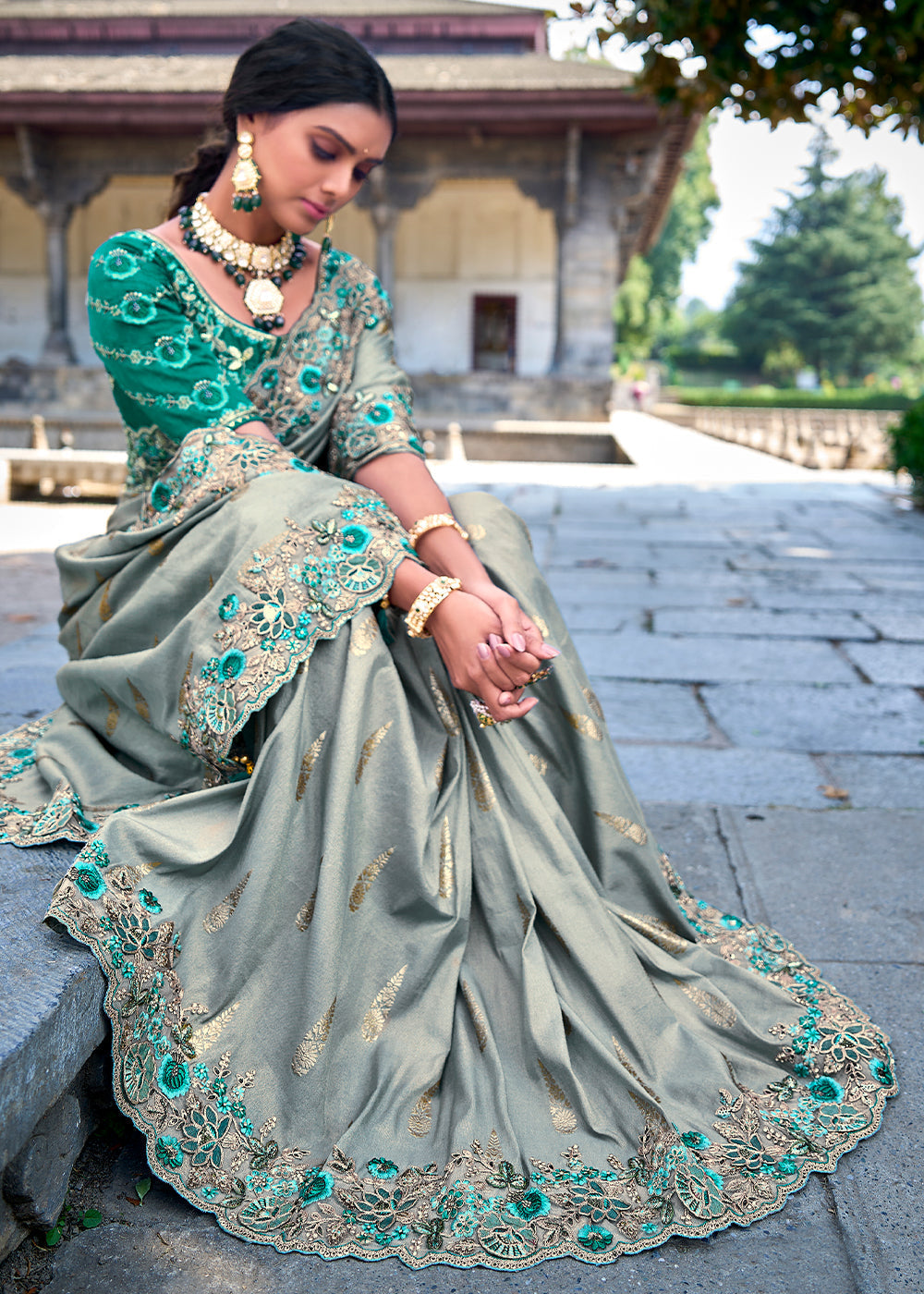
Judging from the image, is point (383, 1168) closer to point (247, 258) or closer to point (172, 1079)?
point (172, 1079)

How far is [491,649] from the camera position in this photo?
4.39 ft

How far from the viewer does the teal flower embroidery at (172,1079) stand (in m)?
1.21

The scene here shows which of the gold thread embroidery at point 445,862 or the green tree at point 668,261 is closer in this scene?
the gold thread embroidery at point 445,862

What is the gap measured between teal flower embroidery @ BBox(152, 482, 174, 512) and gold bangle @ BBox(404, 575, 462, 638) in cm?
51

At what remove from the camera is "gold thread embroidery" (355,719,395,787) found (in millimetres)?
1331

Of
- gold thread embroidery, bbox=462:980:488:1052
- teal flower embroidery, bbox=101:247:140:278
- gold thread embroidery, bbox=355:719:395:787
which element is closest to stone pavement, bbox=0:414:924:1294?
gold thread embroidery, bbox=462:980:488:1052

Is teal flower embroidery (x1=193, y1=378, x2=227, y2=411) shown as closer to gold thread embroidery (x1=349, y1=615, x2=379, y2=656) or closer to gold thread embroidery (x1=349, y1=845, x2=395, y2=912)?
gold thread embroidery (x1=349, y1=615, x2=379, y2=656)

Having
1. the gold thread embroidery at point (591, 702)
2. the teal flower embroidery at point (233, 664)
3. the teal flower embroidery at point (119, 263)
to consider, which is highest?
the teal flower embroidery at point (119, 263)

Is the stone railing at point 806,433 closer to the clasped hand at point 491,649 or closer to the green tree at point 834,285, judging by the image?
the clasped hand at point 491,649

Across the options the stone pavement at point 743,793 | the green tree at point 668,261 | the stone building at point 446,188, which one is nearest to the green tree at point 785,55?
the stone pavement at point 743,793

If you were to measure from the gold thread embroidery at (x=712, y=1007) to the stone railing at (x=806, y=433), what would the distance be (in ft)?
26.0

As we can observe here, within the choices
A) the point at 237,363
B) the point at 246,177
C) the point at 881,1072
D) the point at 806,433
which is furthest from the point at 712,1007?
the point at 806,433

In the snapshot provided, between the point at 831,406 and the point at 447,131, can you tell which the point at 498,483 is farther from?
the point at 831,406

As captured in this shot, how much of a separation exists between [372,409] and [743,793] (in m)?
1.20
